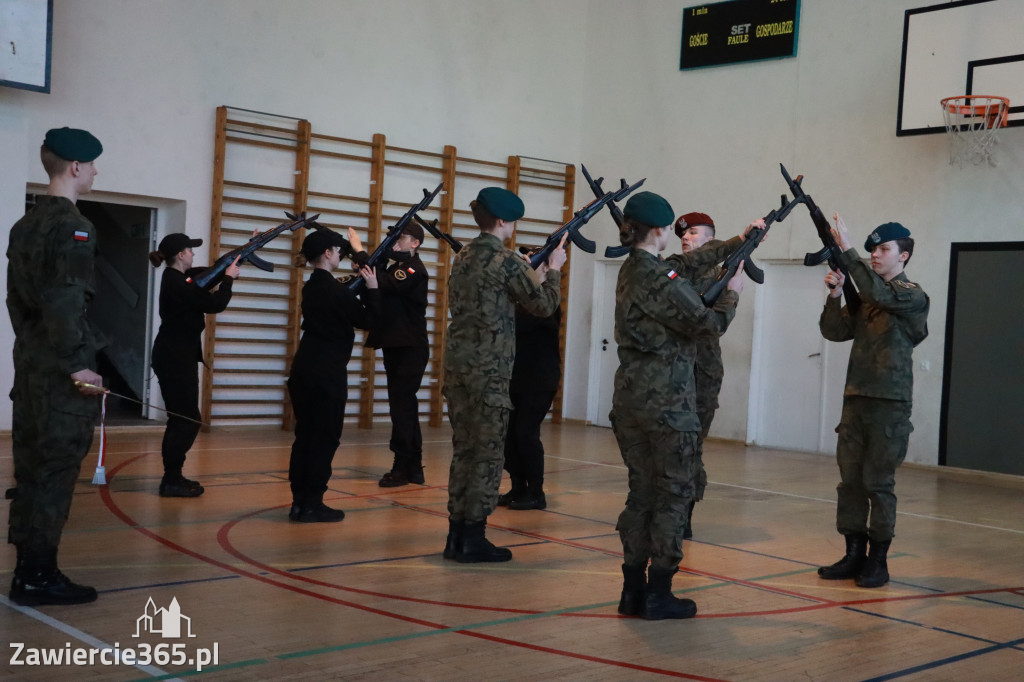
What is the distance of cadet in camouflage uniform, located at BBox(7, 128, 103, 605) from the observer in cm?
378

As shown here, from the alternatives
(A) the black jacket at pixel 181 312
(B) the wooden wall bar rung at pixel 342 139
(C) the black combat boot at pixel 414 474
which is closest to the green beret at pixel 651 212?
(A) the black jacket at pixel 181 312

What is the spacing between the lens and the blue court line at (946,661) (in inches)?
137

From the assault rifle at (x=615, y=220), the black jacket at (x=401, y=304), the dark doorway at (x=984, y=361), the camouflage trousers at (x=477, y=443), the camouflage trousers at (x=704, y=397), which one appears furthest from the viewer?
the dark doorway at (x=984, y=361)

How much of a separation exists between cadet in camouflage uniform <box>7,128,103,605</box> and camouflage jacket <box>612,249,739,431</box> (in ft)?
6.58

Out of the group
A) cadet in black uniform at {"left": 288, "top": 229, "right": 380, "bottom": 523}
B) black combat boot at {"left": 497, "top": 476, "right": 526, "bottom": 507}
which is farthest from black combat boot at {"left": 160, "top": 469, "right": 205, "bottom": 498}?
black combat boot at {"left": 497, "top": 476, "right": 526, "bottom": 507}

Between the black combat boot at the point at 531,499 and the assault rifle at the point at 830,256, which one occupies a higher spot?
the assault rifle at the point at 830,256

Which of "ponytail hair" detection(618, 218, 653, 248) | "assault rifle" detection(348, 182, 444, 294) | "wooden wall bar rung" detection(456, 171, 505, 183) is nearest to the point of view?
"ponytail hair" detection(618, 218, 653, 248)

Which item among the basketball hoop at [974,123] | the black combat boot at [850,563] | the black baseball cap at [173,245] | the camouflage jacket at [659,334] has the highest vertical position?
the basketball hoop at [974,123]

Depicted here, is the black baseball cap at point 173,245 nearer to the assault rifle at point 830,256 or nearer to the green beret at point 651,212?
the green beret at point 651,212

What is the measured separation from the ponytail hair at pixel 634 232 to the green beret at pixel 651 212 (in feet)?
0.08

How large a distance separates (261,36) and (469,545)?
6830mm

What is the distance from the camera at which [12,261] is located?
12.8 feet

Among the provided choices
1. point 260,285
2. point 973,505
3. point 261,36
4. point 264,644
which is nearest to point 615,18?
point 261,36

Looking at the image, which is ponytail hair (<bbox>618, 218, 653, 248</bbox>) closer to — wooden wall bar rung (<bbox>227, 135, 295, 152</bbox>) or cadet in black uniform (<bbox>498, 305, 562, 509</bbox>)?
cadet in black uniform (<bbox>498, 305, 562, 509</bbox>)
